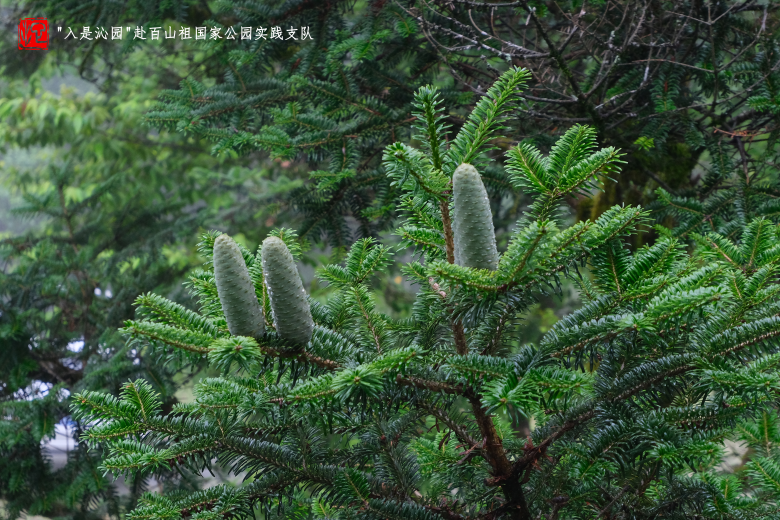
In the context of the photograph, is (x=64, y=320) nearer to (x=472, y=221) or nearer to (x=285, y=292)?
(x=285, y=292)

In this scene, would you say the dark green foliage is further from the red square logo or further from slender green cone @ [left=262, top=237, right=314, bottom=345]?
slender green cone @ [left=262, top=237, right=314, bottom=345]

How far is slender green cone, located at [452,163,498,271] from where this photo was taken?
2.68ft

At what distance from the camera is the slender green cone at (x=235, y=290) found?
2.78 ft

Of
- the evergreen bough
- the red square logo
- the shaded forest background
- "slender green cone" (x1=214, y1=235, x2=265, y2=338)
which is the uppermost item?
the red square logo

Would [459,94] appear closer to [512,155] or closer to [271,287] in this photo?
[512,155]

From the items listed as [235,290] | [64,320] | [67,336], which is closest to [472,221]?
[235,290]

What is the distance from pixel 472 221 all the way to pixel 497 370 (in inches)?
8.9

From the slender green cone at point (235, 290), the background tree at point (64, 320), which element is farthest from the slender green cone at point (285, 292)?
the background tree at point (64, 320)

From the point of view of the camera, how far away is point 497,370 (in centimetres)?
86

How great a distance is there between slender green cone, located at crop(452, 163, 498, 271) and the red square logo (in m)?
4.50

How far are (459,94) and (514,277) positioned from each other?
5.58 ft

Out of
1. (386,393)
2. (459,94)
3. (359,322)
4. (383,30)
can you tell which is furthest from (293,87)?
(386,393)

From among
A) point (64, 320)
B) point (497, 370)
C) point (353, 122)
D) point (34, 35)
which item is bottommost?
point (497, 370)

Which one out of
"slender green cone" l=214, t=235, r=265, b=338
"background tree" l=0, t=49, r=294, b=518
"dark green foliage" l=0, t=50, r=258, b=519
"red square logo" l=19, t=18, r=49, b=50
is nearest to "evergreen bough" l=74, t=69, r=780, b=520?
"slender green cone" l=214, t=235, r=265, b=338
